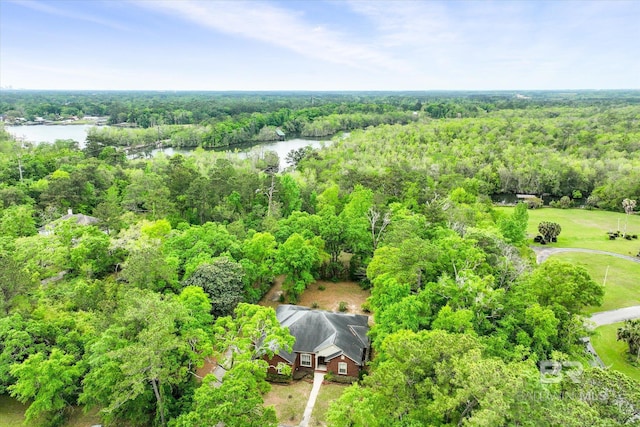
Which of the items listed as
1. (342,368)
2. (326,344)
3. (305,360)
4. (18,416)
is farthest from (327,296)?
(18,416)

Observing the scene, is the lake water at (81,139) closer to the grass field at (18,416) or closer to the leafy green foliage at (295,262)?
the leafy green foliage at (295,262)

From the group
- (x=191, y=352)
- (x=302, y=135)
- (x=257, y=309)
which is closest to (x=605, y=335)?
(x=257, y=309)

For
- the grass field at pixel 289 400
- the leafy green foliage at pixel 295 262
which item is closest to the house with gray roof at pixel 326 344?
the grass field at pixel 289 400

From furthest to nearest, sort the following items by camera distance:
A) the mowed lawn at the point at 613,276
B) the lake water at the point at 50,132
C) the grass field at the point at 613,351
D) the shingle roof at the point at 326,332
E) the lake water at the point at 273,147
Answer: the lake water at the point at 50,132
the lake water at the point at 273,147
the mowed lawn at the point at 613,276
the grass field at the point at 613,351
the shingle roof at the point at 326,332

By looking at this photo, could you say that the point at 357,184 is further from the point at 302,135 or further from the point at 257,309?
the point at 302,135

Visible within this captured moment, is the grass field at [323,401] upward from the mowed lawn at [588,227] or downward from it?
upward

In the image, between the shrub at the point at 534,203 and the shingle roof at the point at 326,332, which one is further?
the shrub at the point at 534,203
